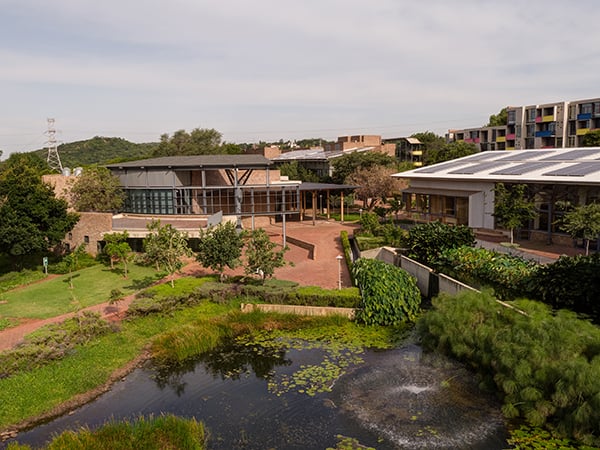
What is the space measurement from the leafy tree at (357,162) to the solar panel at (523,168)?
18.2 meters

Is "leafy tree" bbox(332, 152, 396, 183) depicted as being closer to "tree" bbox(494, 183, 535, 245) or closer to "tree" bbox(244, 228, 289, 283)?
"tree" bbox(494, 183, 535, 245)

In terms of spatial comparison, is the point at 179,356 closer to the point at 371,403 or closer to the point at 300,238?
the point at 371,403

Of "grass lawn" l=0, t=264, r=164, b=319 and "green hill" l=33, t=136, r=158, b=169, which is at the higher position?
"green hill" l=33, t=136, r=158, b=169

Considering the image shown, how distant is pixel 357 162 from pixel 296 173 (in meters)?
9.03

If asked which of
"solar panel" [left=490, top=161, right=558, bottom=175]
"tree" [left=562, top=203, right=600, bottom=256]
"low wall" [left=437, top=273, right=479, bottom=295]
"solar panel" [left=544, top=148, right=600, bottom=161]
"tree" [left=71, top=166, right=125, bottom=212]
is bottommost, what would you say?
"low wall" [left=437, top=273, right=479, bottom=295]

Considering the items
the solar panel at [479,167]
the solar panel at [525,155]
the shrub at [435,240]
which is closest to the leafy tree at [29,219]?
the shrub at [435,240]

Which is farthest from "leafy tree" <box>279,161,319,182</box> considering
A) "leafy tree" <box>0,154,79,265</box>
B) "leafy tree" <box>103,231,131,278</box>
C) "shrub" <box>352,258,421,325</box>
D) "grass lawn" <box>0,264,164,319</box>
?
"shrub" <box>352,258,421,325</box>

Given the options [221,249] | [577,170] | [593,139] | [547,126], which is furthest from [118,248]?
[547,126]

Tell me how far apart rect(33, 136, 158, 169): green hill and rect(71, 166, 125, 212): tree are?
7843 centimetres

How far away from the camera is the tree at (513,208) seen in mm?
26719

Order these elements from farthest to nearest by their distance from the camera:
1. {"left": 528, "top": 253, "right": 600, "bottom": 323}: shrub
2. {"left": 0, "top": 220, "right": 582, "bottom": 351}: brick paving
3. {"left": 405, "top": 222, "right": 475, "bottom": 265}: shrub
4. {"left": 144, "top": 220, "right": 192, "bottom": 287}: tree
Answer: {"left": 405, "top": 222, "right": 475, "bottom": 265}: shrub, {"left": 144, "top": 220, "right": 192, "bottom": 287}: tree, {"left": 0, "top": 220, "right": 582, "bottom": 351}: brick paving, {"left": 528, "top": 253, "right": 600, "bottom": 323}: shrub

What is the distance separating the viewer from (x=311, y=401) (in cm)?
1373

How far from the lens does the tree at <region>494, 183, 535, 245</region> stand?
26719mm

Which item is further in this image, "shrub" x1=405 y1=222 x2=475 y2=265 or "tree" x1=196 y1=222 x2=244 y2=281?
"shrub" x1=405 y1=222 x2=475 y2=265
